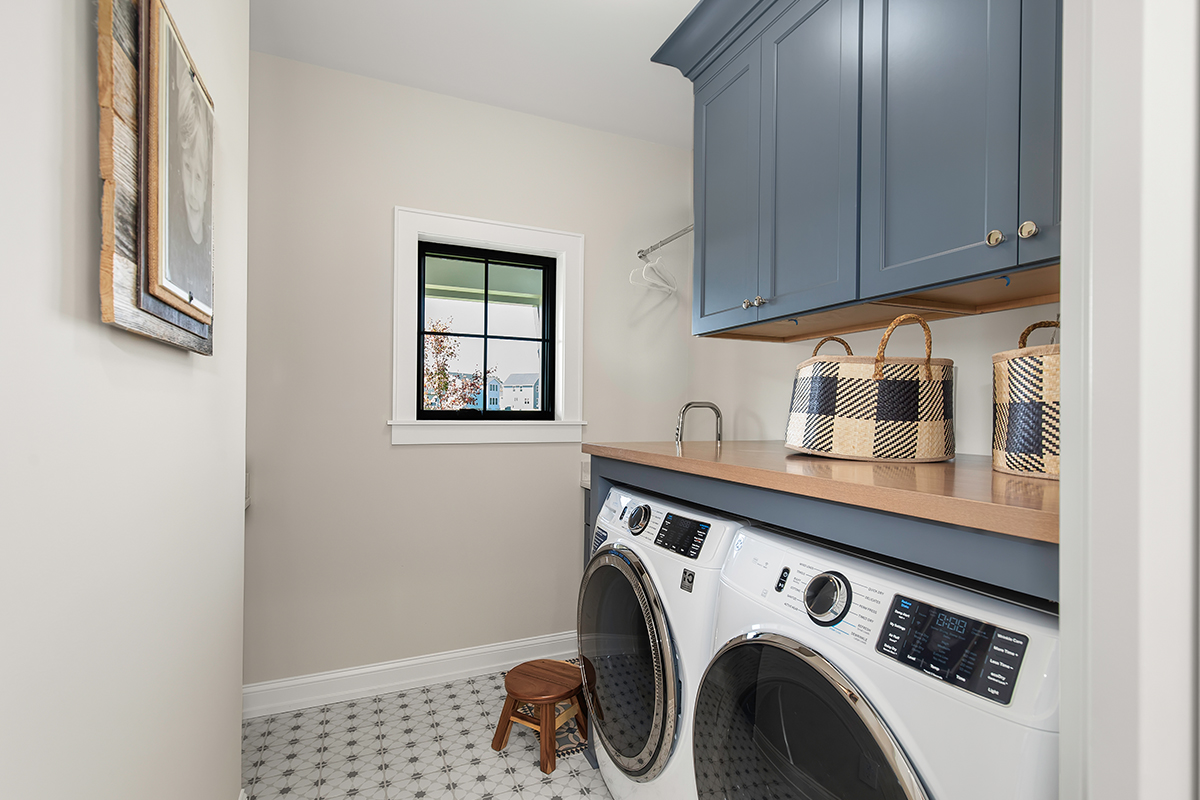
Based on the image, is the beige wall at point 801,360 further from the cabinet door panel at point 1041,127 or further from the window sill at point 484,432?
the window sill at point 484,432

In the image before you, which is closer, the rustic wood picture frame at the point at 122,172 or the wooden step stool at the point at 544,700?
the rustic wood picture frame at the point at 122,172

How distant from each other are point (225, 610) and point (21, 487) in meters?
0.90

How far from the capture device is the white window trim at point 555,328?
2330mm

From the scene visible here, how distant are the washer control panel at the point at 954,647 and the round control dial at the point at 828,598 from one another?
7cm

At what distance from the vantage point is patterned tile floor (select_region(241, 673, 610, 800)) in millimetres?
1696

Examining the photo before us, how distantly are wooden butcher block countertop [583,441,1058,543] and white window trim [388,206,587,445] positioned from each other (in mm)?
1240

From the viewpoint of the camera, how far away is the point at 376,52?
212 cm

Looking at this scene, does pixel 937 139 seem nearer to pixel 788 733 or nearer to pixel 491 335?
pixel 788 733

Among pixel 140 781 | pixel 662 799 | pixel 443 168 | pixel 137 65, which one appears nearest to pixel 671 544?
pixel 662 799

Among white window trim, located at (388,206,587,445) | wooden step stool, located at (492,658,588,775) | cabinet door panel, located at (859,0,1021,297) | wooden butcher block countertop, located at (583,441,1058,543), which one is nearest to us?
wooden butcher block countertop, located at (583,441,1058,543)

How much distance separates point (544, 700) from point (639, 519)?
2.57 feet

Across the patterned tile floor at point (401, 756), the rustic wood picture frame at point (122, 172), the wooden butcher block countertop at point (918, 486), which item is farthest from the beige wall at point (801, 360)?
the rustic wood picture frame at point (122, 172)

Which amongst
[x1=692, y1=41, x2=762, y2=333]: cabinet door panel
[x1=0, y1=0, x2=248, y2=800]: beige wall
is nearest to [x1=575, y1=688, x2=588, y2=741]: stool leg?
[x1=0, y1=0, x2=248, y2=800]: beige wall

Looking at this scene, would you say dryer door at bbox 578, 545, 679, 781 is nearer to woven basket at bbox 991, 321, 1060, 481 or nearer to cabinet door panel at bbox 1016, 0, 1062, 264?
woven basket at bbox 991, 321, 1060, 481
